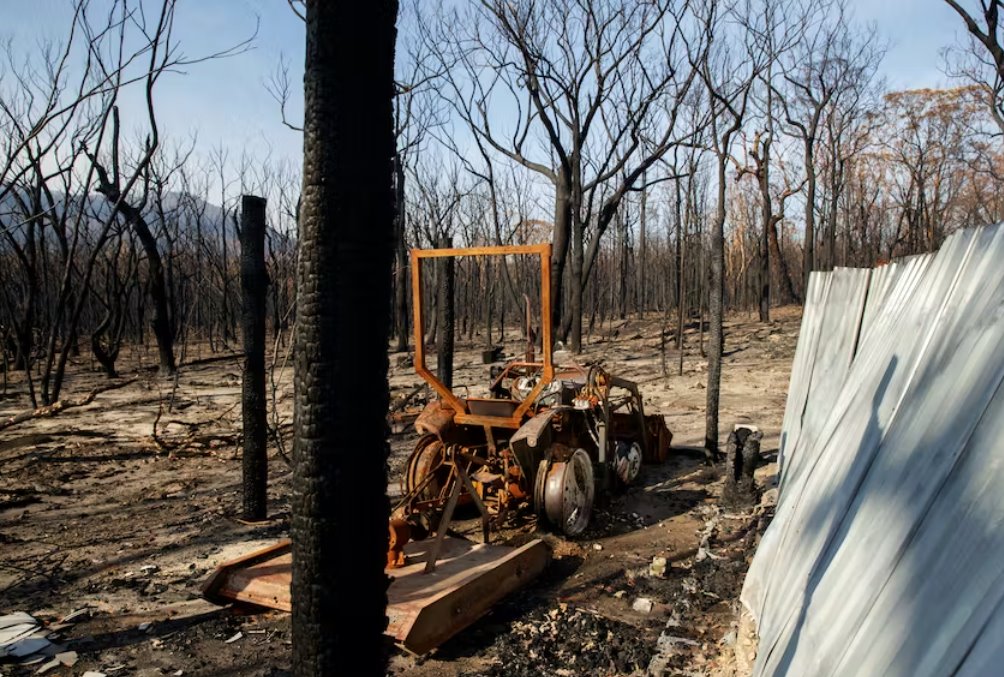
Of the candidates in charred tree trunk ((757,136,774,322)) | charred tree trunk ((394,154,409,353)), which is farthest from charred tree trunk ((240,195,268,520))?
charred tree trunk ((757,136,774,322))

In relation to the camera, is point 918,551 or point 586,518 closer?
point 918,551

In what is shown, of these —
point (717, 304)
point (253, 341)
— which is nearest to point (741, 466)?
point (717, 304)

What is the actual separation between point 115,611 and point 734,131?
7854 mm

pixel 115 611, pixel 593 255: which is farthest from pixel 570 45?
pixel 115 611

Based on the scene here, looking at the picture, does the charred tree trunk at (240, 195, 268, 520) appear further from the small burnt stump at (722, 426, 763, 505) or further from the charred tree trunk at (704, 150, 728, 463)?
the charred tree trunk at (704, 150, 728, 463)

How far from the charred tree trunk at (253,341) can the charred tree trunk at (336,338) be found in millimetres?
4578

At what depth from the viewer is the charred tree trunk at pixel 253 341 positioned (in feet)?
20.3

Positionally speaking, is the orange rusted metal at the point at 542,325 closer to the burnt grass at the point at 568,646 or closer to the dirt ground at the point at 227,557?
the dirt ground at the point at 227,557

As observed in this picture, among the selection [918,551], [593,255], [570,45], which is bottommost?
[918,551]

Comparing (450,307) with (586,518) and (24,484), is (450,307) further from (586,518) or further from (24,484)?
(24,484)

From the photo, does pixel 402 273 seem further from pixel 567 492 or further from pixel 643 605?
Result: pixel 643 605


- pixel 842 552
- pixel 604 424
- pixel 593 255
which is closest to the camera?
pixel 842 552

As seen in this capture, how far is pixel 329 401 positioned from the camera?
176cm

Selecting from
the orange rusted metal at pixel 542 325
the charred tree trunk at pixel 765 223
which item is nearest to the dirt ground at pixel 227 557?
the orange rusted metal at pixel 542 325
